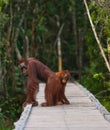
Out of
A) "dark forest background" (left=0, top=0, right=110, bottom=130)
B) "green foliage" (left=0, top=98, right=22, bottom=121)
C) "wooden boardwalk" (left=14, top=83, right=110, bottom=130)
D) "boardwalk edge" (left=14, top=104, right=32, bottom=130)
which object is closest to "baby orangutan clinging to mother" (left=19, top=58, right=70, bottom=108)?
"wooden boardwalk" (left=14, top=83, right=110, bottom=130)

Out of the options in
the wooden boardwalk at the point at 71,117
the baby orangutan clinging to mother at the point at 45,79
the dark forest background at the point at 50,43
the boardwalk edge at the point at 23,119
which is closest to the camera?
the boardwalk edge at the point at 23,119

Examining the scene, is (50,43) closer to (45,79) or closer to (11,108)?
(11,108)

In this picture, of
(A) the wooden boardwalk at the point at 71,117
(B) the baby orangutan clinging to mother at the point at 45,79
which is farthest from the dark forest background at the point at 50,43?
(A) the wooden boardwalk at the point at 71,117

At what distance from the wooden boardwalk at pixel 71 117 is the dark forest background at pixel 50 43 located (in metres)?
1.26

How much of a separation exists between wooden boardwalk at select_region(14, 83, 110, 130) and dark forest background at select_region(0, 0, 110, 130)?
1.26m

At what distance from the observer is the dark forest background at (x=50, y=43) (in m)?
16.1

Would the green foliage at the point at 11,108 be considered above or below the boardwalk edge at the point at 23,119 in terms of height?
below

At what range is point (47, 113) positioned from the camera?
1047 centimetres

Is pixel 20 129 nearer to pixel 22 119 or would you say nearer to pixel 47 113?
pixel 22 119

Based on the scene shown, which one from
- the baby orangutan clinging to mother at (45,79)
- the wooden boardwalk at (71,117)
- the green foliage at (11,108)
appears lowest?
the green foliage at (11,108)

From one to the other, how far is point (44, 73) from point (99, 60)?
302 inches

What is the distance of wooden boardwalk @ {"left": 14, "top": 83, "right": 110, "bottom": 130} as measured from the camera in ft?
28.6

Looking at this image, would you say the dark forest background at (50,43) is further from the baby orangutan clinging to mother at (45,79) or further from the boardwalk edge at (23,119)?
the boardwalk edge at (23,119)

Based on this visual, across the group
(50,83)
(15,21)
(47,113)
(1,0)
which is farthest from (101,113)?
(15,21)
